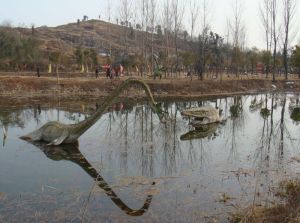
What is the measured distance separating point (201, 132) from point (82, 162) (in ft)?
21.8

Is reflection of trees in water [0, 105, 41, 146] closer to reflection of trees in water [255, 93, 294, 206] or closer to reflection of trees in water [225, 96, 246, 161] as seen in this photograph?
reflection of trees in water [225, 96, 246, 161]

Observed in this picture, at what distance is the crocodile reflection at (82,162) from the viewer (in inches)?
336

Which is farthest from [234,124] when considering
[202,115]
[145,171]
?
[145,171]

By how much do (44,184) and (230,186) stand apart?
433cm

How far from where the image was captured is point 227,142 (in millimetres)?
15523

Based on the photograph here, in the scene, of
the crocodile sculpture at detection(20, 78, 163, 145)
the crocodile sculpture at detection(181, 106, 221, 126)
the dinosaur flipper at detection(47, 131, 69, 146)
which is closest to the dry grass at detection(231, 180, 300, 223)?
the crocodile sculpture at detection(20, 78, 163, 145)

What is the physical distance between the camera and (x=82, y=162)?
12.5 metres

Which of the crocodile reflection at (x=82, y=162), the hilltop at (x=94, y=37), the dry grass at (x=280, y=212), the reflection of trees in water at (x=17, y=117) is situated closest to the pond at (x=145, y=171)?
the crocodile reflection at (x=82, y=162)

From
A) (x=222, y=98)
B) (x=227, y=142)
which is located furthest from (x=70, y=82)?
(x=227, y=142)

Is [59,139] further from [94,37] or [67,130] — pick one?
[94,37]

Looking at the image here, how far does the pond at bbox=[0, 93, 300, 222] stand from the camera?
842 centimetres

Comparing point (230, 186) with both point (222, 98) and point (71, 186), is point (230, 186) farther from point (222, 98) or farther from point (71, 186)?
point (222, 98)

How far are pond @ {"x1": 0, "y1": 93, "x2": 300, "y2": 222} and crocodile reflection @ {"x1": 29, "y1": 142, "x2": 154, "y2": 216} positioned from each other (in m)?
0.02

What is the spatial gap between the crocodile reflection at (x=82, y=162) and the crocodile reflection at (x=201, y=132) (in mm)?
4367
